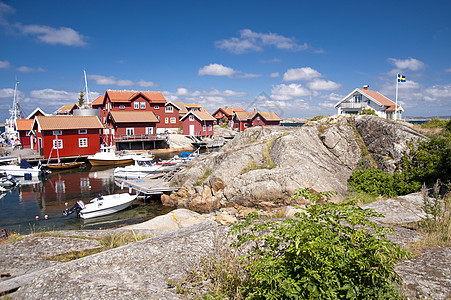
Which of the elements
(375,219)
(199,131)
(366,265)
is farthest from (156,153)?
(366,265)

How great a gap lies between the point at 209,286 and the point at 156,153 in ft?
150

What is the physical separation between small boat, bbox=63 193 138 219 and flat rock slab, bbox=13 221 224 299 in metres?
14.4

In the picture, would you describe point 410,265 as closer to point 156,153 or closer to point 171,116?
point 156,153

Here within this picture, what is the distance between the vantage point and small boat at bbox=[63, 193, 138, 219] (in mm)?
19047

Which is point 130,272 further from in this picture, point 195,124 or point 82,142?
point 195,124

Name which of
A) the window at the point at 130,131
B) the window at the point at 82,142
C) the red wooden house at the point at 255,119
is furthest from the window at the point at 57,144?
the red wooden house at the point at 255,119

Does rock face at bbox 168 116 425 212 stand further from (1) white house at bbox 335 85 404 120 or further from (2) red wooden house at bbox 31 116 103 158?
(2) red wooden house at bbox 31 116 103 158

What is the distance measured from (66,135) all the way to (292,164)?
114ft

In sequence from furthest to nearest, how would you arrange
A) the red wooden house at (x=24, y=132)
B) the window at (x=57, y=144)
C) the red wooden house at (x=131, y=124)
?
the red wooden house at (x=131, y=124) → the red wooden house at (x=24, y=132) → the window at (x=57, y=144)

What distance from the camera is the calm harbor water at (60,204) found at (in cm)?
1823

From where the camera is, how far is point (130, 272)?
5668 mm

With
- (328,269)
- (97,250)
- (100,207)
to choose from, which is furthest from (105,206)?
(328,269)

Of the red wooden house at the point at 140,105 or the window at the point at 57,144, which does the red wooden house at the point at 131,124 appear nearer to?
the red wooden house at the point at 140,105

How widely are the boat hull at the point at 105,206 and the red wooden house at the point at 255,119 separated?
5322cm
